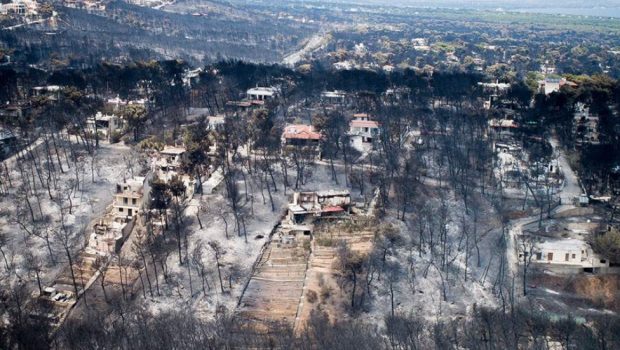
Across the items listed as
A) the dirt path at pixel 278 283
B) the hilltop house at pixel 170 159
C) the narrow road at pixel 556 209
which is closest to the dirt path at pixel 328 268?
the dirt path at pixel 278 283

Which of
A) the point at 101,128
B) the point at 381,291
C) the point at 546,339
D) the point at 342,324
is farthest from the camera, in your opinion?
the point at 101,128

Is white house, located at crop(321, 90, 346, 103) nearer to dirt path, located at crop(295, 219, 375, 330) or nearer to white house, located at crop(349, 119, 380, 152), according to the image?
white house, located at crop(349, 119, 380, 152)

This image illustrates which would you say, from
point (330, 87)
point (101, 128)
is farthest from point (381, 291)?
point (330, 87)

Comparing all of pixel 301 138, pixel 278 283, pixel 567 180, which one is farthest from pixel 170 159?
pixel 567 180

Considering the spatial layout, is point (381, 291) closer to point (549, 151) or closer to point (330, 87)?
point (549, 151)

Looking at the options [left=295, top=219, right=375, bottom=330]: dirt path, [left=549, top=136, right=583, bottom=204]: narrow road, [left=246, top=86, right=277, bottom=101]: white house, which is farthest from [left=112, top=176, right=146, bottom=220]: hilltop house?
[left=246, top=86, right=277, bottom=101]: white house

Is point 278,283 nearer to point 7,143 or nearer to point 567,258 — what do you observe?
point 567,258

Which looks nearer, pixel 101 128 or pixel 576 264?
pixel 576 264

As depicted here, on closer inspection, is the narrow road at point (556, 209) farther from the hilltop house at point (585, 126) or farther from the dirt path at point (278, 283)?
the dirt path at point (278, 283)
